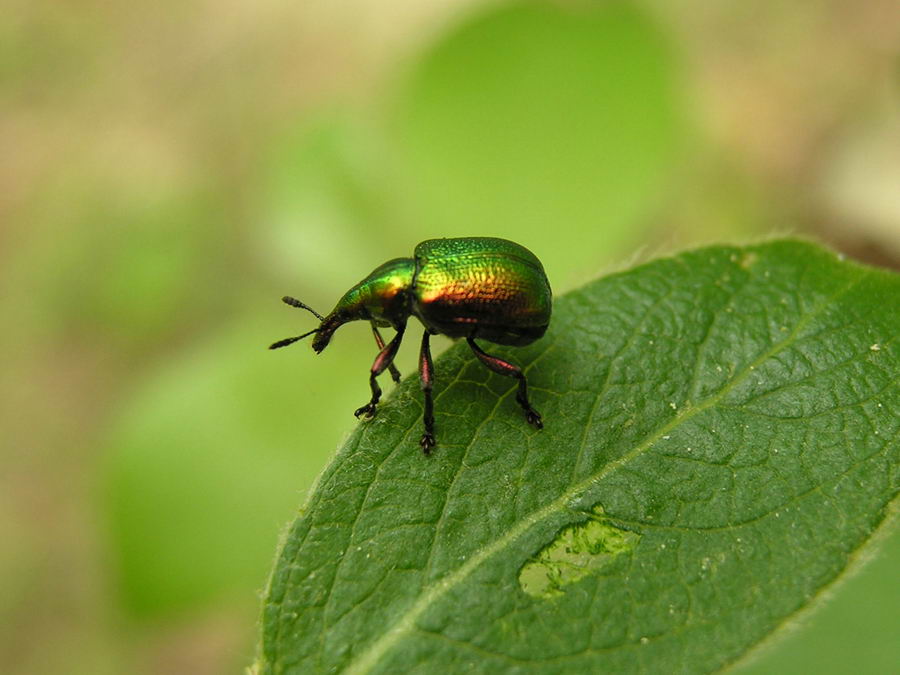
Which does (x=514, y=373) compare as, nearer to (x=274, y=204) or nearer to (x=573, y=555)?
(x=573, y=555)

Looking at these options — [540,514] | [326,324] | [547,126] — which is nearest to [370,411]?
[540,514]

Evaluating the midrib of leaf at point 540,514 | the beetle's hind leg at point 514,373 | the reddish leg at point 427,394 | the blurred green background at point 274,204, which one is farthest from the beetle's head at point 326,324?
the midrib of leaf at point 540,514

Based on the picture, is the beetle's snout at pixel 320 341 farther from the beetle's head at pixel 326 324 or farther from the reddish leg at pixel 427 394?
the reddish leg at pixel 427 394

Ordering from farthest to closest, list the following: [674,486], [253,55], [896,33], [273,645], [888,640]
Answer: [253,55] → [896,33] → [888,640] → [674,486] → [273,645]

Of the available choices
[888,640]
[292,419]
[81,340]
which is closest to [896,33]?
[888,640]

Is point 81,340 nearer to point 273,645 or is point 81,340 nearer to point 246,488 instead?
point 246,488

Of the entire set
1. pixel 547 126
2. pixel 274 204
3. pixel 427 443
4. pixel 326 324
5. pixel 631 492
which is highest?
pixel 547 126

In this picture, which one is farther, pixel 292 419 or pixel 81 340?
pixel 81 340
